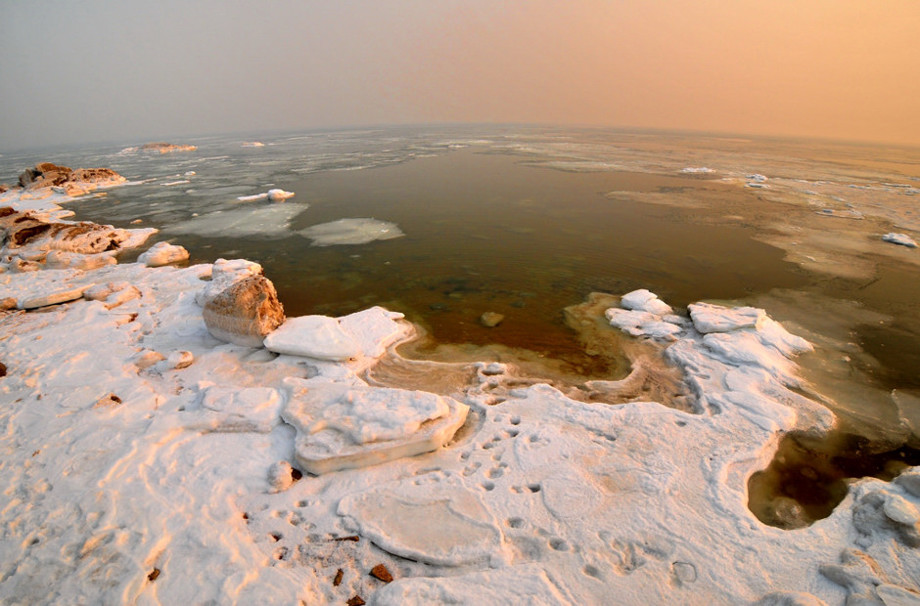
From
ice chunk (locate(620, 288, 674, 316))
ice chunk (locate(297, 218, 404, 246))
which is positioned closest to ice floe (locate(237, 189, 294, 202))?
ice chunk (locate(297, 218, 404, 246))

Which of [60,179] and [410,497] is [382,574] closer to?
[410,497]

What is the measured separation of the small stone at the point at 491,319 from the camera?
26.1ft

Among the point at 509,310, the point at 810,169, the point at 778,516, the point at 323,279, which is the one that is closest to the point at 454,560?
the point at 778,516

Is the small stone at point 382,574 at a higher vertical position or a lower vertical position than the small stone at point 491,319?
lower

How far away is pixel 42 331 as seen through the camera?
7.05m

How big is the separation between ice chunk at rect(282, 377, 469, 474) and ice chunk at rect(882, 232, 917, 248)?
1567 cm

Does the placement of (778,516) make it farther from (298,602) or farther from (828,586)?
(298,602)

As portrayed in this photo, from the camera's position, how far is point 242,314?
6625 mm

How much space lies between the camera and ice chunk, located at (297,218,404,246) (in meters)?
13.4

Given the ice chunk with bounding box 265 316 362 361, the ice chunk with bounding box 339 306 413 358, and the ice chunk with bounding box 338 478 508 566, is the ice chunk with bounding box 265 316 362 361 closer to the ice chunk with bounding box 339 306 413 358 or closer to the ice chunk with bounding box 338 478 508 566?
the ice chunk with bounding box 339 306 413 358

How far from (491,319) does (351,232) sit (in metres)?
7.96

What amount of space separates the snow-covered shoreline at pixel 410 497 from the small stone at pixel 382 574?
66mm

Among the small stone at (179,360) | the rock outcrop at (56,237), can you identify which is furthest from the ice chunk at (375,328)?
the rock outcrop at (56,237)

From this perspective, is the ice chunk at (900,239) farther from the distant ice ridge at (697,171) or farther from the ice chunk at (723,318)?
the distant ice ridge at (697,171)
